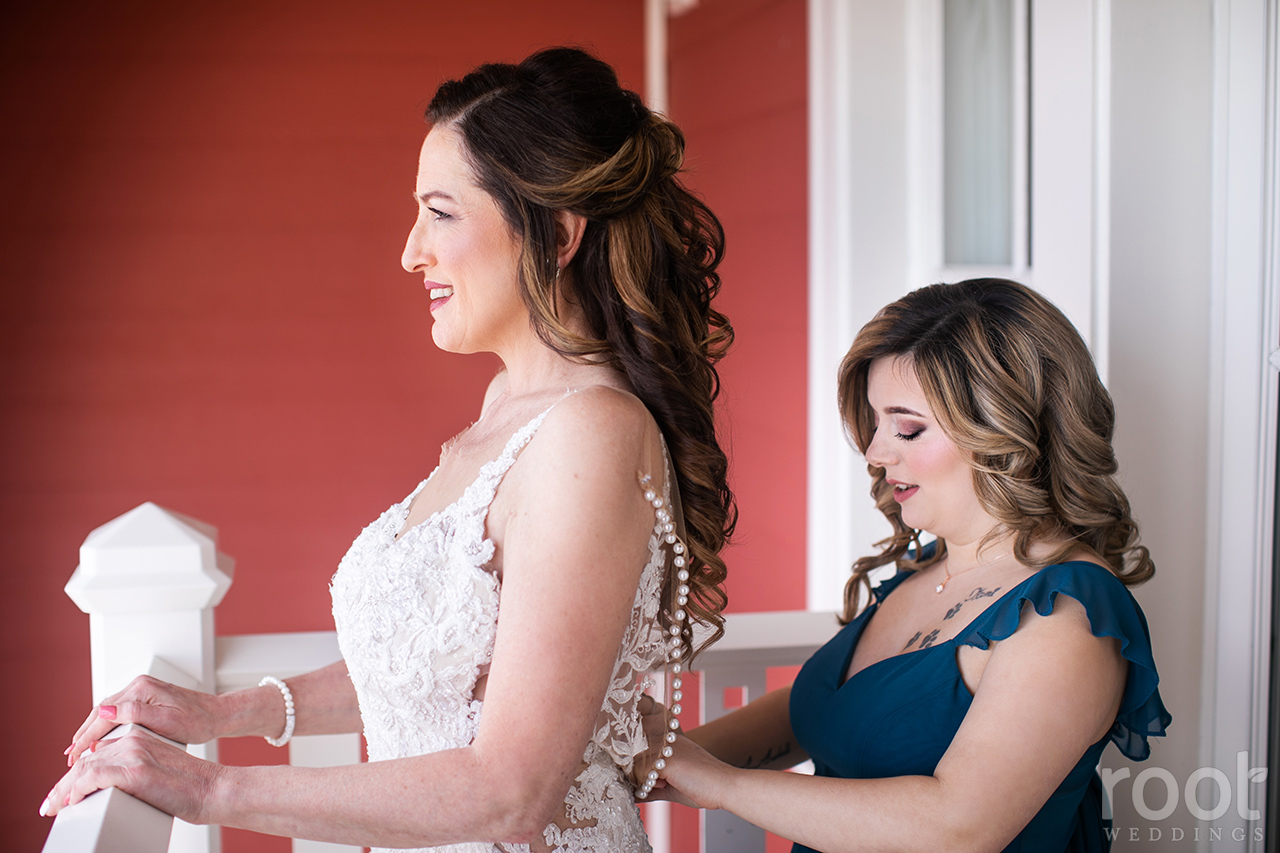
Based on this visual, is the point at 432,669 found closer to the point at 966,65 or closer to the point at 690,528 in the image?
the point at 690,528

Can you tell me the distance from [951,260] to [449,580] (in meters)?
1.96

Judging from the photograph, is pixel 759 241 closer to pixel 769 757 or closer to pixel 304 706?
pixel 769 757

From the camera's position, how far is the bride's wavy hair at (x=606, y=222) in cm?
112

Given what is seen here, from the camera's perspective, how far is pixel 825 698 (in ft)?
4.90

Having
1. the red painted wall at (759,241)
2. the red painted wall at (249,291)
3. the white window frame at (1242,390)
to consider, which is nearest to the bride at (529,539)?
the white window frame at (1242,390)

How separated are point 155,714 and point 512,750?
0.49 meters

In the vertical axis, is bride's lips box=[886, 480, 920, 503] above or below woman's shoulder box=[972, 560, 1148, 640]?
above

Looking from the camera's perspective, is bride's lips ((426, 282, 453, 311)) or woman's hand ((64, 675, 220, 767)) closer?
woman's hand ((64, 675, 220, 767))

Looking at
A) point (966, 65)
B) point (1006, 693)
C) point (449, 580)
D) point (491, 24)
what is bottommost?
point (1006, 693)

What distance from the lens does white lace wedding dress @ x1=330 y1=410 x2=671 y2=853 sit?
1.07m

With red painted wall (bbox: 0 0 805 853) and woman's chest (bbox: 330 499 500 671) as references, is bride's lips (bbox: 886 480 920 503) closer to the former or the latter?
woman's chest (bbox: 330 499 500 671)

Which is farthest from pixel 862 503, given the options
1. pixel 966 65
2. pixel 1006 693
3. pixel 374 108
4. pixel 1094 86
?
pixel 374 108

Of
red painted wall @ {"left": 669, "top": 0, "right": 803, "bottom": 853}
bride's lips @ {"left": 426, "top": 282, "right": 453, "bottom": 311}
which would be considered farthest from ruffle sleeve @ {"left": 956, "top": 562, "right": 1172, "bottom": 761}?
red painted wall @ {"left": 669, "top": 0, "right": 803, "bottom": 853}

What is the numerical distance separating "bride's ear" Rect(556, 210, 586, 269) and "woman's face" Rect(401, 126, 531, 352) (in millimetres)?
51
